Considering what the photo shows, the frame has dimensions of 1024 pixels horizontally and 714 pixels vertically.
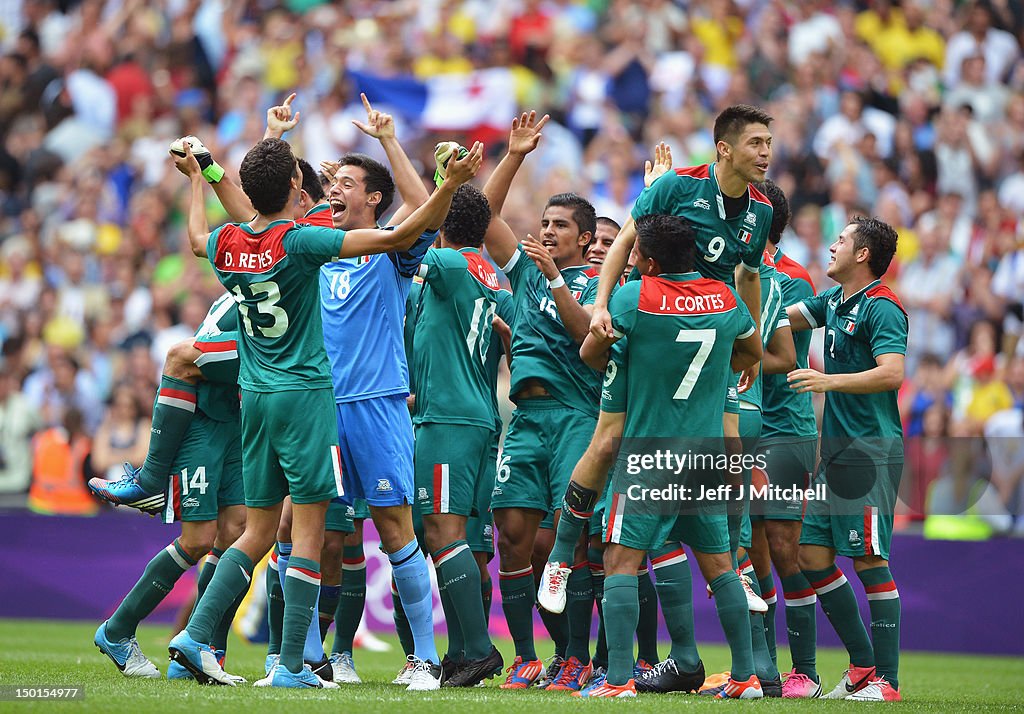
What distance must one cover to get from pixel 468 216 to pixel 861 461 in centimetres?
285

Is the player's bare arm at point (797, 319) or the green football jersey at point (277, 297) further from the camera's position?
the player's bare arm at point (797, 319)

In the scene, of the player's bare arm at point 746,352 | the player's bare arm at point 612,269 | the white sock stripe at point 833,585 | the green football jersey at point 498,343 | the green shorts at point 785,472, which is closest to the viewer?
the player's bare arm at point 612,269

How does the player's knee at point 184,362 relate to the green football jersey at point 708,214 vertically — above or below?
below

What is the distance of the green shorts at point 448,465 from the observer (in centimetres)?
823

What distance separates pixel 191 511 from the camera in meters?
8.39

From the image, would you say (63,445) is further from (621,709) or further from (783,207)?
(621,709)

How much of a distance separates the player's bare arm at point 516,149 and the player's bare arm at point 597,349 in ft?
4.36

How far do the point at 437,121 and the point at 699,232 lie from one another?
11328 millimetres

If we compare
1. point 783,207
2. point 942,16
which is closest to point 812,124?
point 942,16

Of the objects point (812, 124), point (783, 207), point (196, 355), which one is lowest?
point (196, 355)

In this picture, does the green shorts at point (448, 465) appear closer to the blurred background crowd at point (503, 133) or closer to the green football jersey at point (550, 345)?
the green football jersey at point (550, 345)

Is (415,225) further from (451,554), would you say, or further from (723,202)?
(451,554)

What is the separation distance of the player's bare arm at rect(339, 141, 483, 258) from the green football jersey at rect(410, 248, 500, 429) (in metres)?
1.23

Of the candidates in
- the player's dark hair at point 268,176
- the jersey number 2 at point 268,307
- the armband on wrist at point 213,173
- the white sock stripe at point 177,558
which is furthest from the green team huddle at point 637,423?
the armband on wrist at point 213,173
